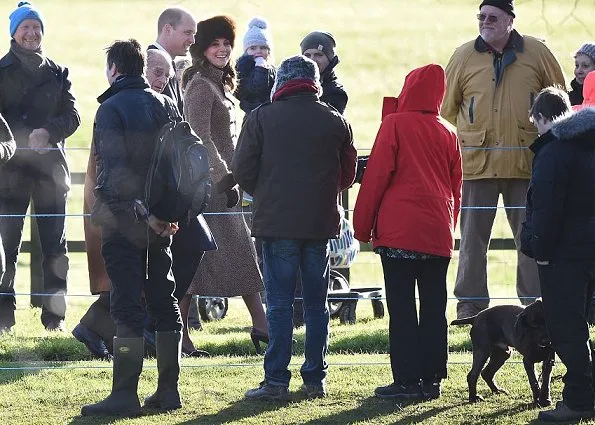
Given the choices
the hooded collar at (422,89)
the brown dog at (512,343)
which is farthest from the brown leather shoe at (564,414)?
the hooded collar at (422,89)

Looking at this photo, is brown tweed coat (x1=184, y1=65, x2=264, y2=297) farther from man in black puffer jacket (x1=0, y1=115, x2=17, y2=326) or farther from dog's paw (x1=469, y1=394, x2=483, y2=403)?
dog's paw (x1=469, y1=394, x2=483, y2=403)

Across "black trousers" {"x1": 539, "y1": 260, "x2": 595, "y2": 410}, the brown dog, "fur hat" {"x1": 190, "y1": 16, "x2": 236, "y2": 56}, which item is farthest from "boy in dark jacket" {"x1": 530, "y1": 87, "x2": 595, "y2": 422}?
"fur hat" {"x1": 190, "y1": 16, "x2": 236, "y2": 56}

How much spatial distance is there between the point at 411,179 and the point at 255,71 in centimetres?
245

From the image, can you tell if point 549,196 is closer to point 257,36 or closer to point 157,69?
point 157,69

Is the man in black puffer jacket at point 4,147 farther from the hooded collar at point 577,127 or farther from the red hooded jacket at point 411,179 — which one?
the hooded collar at point 577,127

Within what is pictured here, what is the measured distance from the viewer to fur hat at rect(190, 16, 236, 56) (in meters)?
8.78

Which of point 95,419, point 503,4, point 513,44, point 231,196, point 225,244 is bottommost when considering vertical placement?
point 95,419

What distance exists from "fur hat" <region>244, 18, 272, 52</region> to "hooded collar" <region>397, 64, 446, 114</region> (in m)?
2.43

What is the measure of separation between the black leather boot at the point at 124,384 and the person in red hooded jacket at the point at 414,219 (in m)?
1.37

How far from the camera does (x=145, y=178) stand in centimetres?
696

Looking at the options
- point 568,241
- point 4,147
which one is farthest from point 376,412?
point 4,147

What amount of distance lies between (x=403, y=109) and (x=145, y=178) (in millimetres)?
1477

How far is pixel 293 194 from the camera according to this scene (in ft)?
23.8

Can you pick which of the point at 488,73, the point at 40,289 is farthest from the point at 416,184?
the point at 40,289
